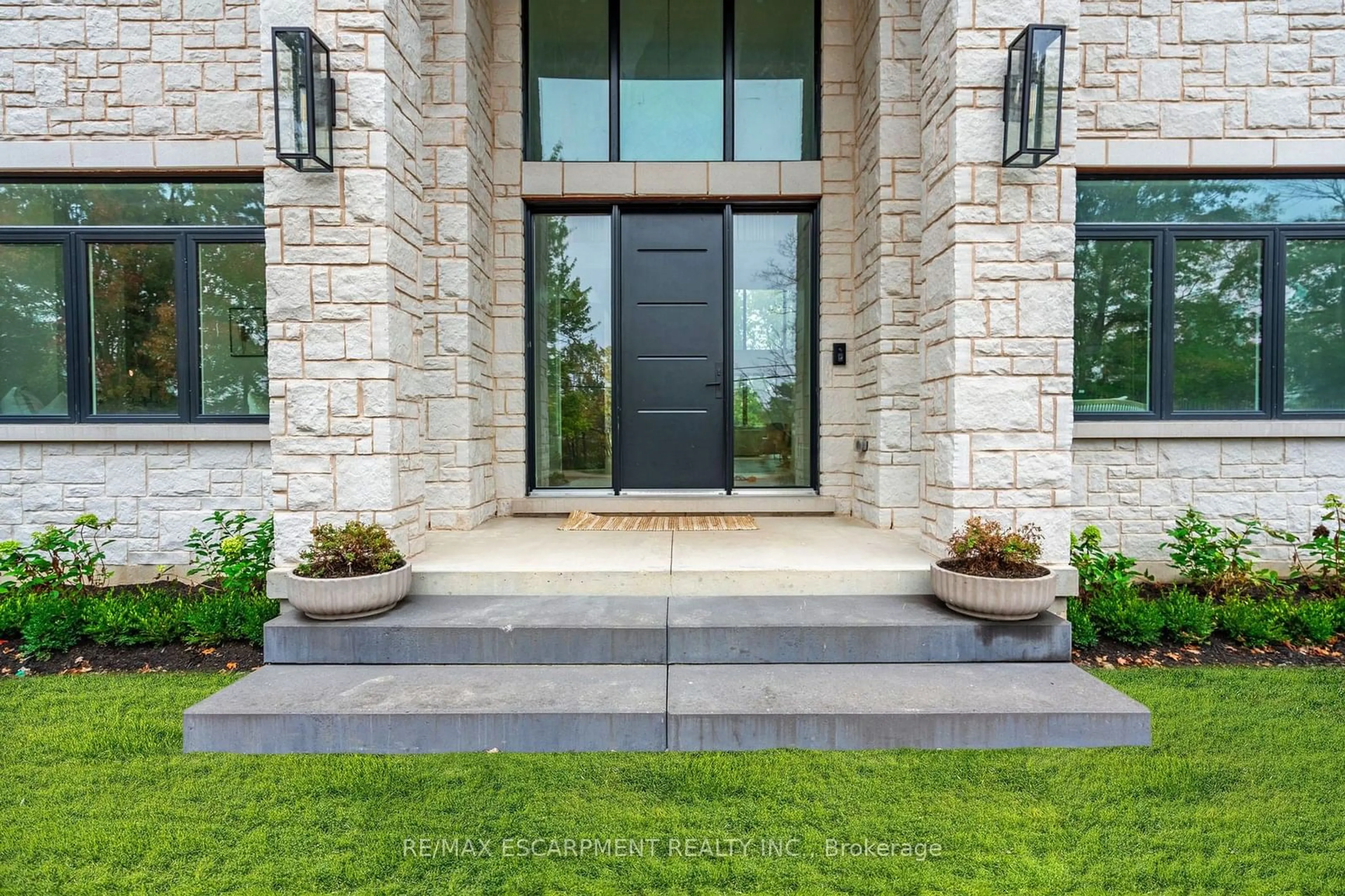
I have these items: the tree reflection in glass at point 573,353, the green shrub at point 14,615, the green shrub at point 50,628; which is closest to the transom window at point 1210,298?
the tree reflection in glass at point 573,353

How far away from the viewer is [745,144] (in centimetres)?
519

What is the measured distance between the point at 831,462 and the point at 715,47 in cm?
346

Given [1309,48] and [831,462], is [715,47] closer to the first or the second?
[831,462]

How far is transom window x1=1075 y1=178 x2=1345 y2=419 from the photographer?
4547mm

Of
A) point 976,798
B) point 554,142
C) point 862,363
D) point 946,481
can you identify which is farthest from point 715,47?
point 976,798

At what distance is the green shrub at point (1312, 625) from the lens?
3545 mm

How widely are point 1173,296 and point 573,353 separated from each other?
445 centimetres

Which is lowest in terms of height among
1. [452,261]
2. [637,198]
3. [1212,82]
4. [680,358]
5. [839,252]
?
[680,358]

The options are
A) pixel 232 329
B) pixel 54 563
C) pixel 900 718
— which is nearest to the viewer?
pixel 900 718

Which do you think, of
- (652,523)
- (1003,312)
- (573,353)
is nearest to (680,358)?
(573,353)

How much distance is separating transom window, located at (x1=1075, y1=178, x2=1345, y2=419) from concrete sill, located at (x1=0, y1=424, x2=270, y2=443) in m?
5.96

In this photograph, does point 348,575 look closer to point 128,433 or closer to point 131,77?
point 128,433

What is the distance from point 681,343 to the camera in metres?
5.29

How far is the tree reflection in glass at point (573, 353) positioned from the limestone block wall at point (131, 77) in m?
2.23
